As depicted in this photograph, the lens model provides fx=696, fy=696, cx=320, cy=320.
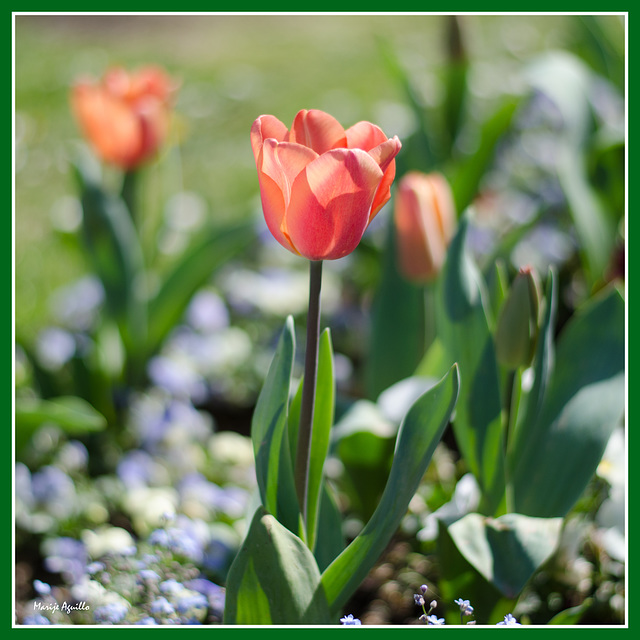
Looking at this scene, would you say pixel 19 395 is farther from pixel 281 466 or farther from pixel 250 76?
pixel 250 76

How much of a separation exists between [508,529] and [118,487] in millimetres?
879

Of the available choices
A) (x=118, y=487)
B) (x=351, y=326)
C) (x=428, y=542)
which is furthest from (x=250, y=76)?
(x=428, y=542)

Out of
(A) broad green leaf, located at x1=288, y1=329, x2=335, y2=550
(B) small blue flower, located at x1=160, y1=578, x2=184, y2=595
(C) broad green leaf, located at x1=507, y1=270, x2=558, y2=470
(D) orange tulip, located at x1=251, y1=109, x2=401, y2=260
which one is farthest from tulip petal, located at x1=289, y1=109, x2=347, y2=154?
(B) small blue flower, located at x1=160, y1=578, x2=184, y2=595

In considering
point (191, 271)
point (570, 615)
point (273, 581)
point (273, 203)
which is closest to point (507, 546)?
point (570, 615)

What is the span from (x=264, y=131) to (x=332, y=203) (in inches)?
4.3

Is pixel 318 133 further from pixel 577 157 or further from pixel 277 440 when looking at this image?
pixel 577 157

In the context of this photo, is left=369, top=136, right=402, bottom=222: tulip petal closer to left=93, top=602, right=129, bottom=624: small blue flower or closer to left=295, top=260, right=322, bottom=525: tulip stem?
left=295, top=260, right=322, bottom=525: tulip stem

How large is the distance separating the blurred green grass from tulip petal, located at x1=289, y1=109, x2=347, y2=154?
4.14 ft

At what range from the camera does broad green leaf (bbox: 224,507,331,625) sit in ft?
2.48

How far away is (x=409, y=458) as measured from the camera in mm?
779

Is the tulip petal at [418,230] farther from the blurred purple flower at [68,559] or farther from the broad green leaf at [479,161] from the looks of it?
the blurred purple flower at [68,559]

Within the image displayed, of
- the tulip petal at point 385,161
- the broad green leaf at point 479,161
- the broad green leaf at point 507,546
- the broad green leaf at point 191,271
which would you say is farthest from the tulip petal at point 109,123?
the broad green leaf at point 507,546

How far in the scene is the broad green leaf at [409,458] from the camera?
30.3 inches

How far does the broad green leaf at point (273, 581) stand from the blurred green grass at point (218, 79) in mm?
1357
